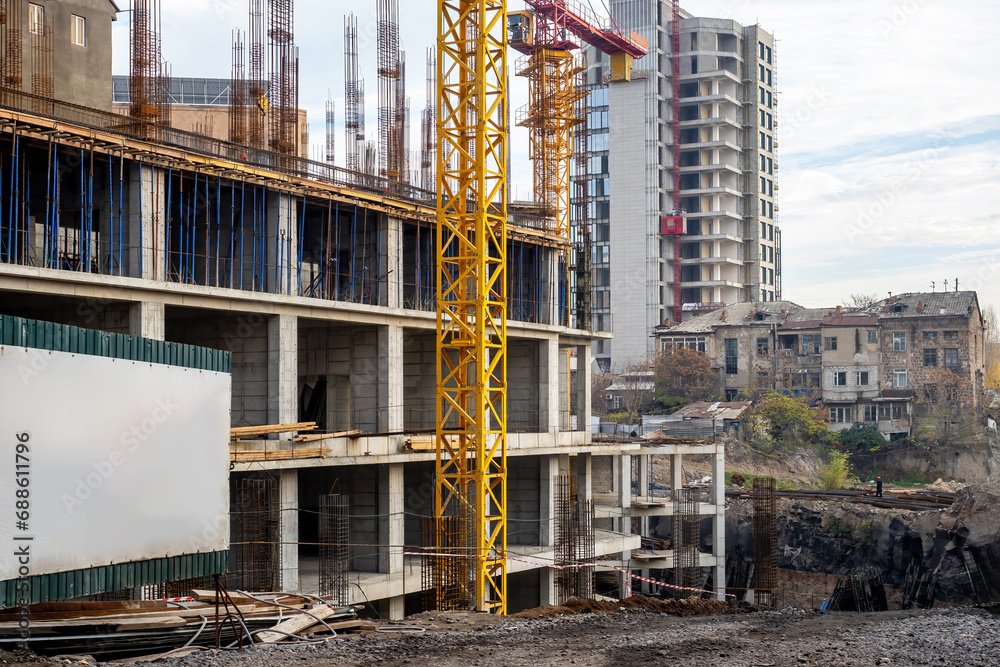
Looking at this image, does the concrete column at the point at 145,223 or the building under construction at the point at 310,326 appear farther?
the concrete column at the point at 145,223

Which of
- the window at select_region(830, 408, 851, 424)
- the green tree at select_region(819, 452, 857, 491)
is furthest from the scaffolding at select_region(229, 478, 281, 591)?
the window at select_region(830, 408, 851, 424)

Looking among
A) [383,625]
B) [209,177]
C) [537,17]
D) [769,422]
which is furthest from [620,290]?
[383,625]

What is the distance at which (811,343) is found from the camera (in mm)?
66500

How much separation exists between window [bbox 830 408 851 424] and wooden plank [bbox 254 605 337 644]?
55121 mm

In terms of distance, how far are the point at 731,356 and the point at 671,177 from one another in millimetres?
26340

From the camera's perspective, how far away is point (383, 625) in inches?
651

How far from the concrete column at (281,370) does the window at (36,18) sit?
13986 mm

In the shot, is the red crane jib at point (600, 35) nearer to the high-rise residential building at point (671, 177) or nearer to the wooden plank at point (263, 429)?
the high-rise residential building at point (671, 177)

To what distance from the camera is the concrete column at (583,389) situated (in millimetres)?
41938

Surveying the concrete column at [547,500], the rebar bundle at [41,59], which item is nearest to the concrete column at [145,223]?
the rebar bundle at [41,59]

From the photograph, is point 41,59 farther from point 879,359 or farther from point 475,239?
point 879,359

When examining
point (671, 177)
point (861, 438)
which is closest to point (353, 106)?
point (861, 438)

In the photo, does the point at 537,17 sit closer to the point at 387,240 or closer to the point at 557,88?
the point at 557,88

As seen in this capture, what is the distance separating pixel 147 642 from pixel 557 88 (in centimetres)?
3717
